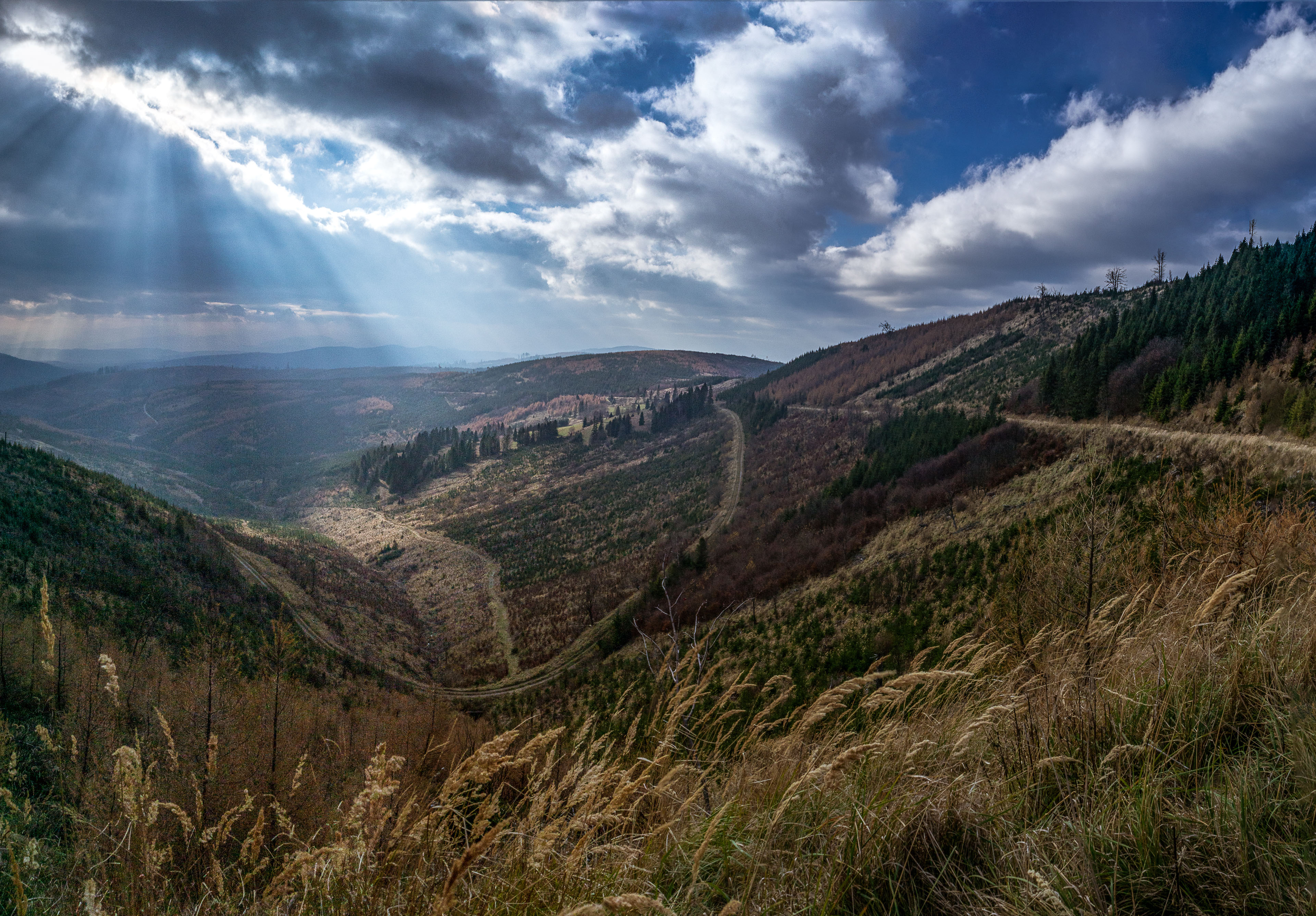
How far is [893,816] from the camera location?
7.18 feet

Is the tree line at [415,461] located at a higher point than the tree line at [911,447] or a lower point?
lower

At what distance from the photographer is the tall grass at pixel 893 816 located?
188 centimetres

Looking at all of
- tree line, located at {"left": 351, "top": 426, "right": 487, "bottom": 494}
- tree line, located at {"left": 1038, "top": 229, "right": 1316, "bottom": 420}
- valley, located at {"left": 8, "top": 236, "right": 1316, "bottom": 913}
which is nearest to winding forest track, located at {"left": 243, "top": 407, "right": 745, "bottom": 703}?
valley, located at {"left": 8, "top": 236, "right": 1316, "bottom": 913}

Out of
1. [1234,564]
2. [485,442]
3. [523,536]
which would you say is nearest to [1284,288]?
[1234,564]

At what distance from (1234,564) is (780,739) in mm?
5174

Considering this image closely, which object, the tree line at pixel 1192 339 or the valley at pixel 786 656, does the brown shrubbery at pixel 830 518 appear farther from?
the tree line at pixel 1192 339

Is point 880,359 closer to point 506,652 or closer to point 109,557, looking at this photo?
point 506,652

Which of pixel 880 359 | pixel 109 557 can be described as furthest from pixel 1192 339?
pixel 880 359

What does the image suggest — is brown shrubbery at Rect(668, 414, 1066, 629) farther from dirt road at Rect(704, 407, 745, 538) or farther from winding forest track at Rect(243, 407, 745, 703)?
winding forest track at Rect(243, 407, 745, 703)

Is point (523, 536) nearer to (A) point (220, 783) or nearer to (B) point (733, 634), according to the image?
(B) point (733, 634)

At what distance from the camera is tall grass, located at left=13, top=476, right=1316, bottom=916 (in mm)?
1881

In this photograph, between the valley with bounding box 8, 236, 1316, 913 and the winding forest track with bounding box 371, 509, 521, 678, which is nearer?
the valley with bounding box 8, 236, 1316, 913

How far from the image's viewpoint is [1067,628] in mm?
5949

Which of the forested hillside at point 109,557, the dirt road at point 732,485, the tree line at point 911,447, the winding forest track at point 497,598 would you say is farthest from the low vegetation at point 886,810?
the dirt road at point 732,485
